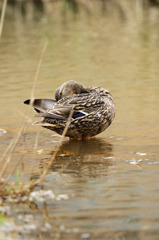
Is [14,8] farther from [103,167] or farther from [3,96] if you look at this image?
[103,167]

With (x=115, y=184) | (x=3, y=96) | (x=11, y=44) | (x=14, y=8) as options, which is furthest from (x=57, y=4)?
(x=115, y=184)

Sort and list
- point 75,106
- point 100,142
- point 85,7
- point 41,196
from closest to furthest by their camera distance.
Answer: point 41,196 < point 75,106 < point 100,142 < point 85,7

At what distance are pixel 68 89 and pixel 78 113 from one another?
699 mm

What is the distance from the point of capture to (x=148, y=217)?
156 inches

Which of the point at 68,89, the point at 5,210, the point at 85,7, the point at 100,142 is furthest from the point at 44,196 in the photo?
the point at 85,7

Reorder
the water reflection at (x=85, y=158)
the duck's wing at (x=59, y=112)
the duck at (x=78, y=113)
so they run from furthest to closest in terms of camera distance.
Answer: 1. the duck at (x=78, y=113)
2. the duck's wing at (x=59, y=112)
3. the water reflection at (x=85, y=158)

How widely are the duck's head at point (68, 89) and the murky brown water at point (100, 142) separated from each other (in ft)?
1.76

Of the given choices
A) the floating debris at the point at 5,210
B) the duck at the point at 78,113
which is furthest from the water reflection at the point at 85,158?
the floating debris at the point at 5,210

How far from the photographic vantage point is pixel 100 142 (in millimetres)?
6758

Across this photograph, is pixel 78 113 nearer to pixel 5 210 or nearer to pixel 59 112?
pixel 59 112

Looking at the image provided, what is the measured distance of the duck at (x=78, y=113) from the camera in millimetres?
6391

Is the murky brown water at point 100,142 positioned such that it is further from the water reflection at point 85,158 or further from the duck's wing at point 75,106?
the duck's wing at point 75,106

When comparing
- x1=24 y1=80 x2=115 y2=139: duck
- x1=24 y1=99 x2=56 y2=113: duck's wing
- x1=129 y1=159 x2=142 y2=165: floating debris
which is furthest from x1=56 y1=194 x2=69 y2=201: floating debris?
x1=24 y1=99 x2=56 y2=113: duck's wing

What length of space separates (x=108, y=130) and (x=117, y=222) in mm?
3421
